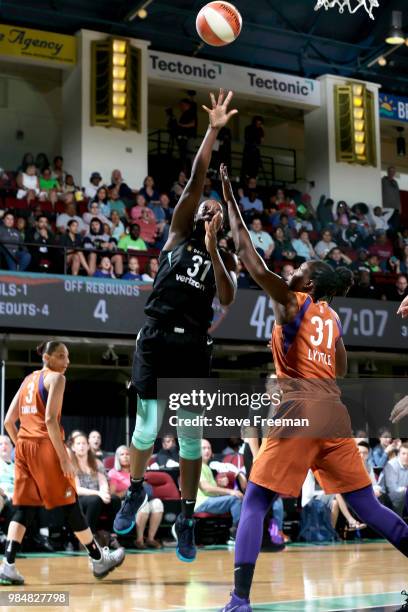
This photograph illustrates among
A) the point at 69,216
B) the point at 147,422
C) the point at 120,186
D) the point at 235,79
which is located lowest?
the point at 147,422

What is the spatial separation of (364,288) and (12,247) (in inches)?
232

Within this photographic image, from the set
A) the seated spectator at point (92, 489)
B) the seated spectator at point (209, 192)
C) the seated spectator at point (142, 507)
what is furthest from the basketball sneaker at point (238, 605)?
the seated spectator at point (209, 192)

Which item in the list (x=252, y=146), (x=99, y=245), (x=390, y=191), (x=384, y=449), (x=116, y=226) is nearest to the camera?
(x=384, y=449)

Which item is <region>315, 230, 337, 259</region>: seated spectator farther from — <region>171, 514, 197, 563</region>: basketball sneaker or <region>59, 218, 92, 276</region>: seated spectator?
<region>171, 514, 197, 563</region>: basketball sneaker

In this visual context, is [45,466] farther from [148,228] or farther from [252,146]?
[252,146]

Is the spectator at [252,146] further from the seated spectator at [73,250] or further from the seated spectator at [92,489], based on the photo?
the seated spectator at [92,489]

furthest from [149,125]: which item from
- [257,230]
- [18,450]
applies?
[18,450]

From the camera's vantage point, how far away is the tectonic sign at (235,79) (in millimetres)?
19141

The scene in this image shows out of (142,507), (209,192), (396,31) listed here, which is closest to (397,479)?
(142,507)

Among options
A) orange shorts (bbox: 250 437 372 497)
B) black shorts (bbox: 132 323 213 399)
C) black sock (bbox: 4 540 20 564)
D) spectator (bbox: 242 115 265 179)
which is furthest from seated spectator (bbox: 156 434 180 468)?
spectator (bbox: 242 115 265 179)

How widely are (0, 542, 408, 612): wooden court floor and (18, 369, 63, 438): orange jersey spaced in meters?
1.14

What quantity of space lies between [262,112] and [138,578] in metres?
16.4

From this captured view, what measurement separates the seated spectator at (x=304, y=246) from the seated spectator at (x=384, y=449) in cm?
420

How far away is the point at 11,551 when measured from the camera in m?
7.00
